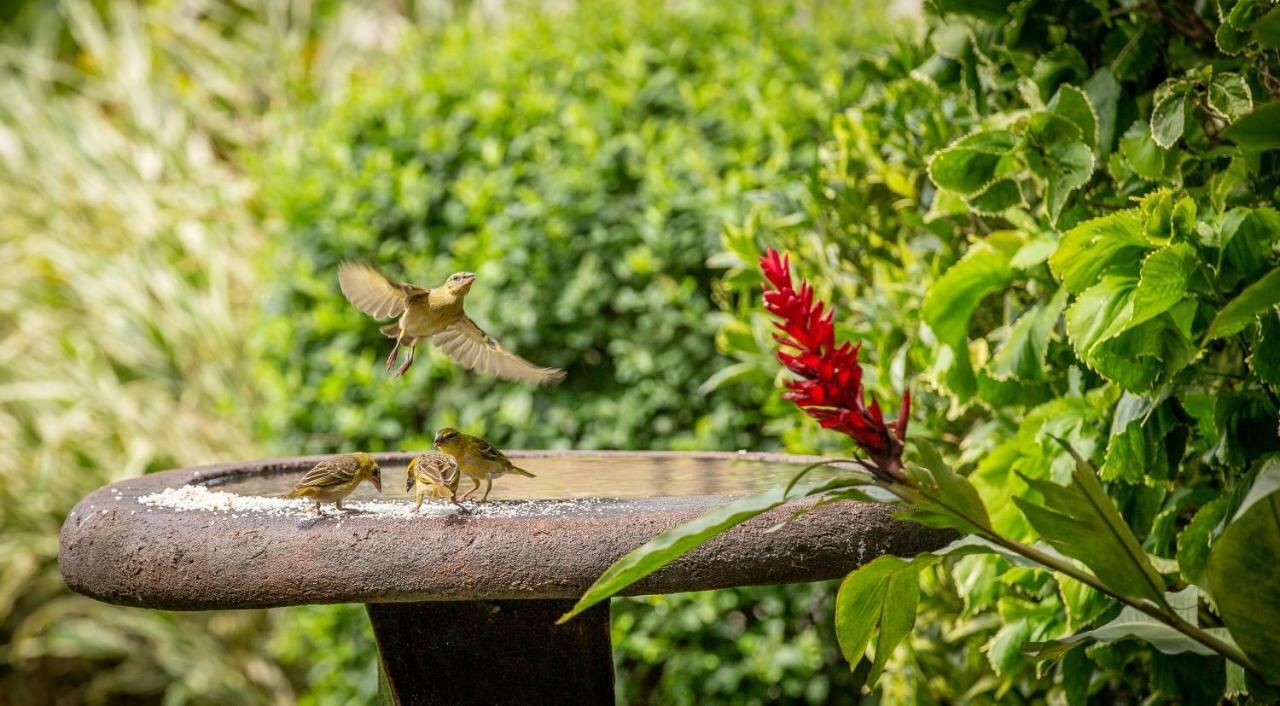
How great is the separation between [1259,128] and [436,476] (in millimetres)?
1063

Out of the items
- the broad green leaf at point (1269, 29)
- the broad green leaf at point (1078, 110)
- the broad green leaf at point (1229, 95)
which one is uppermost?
the broad green leaf at point (1269, 29)

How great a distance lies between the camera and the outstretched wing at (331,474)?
5.33 ft

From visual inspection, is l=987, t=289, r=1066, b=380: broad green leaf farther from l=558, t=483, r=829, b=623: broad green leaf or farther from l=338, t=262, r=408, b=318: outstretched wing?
l=338, t=262, r=408, b=318: outstretched wing

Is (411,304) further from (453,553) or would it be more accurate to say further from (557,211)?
(557,211)

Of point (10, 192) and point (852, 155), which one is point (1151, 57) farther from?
point (10, 192)

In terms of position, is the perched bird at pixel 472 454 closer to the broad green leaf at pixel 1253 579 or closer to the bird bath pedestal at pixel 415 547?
the bird bath pedestal at pixel 415 547

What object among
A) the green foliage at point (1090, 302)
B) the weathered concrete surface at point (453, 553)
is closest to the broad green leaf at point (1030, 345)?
the green foliage at point (1090, 302)

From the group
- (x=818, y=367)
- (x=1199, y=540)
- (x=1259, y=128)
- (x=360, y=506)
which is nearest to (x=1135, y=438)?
(x=1199, y=540)

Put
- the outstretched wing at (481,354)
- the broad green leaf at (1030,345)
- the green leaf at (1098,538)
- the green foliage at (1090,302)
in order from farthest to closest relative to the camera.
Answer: the outstretched wing at (481,354)
the broad green leaf at (1030,345)
the green foliage at (1090,302)
the green leaf at (1098,538)

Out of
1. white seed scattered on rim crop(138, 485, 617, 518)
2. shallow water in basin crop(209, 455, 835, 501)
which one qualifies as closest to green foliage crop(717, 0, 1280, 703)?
shallow water in basin crop(209, 455, 835, 501)

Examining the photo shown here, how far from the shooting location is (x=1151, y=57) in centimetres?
191

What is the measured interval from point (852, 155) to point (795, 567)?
1.31 metres

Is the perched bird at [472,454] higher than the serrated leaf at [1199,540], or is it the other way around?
the perched bird at [472,454]

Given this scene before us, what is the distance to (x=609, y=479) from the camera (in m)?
2.19
